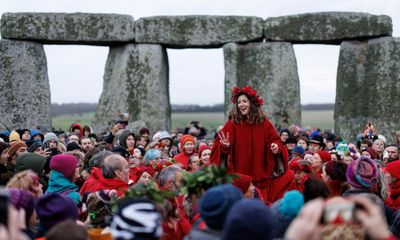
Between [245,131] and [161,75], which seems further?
Result: [161,75]

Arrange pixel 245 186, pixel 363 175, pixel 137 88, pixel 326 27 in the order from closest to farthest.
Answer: pixel 363 175
pixel 245 186
pixel 326 27
pixel 137 88

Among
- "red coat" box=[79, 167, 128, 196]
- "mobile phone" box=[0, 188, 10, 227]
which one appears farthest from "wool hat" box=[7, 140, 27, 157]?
"mobile phone" box=[0, 188, 10, 227]

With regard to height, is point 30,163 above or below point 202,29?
below

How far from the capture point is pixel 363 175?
23.0 feet

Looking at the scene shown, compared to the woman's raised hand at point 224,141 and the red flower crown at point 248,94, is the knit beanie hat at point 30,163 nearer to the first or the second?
the woman's raised hand at point 224,141

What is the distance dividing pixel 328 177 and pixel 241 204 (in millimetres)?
3424

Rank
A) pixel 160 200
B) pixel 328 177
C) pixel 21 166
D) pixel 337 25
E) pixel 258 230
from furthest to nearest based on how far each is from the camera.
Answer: pixel 337 25 < pixel 21 166 < pixel 328 177 < pixel 160 200 < pixel 258 230

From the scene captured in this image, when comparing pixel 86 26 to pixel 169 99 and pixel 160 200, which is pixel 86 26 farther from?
pixel 160 200

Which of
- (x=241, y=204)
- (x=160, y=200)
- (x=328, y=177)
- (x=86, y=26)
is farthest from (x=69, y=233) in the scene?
(x=86, y=26)

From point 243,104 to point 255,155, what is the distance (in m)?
0.63

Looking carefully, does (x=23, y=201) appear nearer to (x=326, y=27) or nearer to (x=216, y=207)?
(x=216, y=207)

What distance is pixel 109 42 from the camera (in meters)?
19.3

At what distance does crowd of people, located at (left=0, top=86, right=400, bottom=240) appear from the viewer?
4.37 metres

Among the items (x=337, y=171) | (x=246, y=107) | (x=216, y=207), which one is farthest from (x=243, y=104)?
(x=216, y=207)
